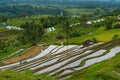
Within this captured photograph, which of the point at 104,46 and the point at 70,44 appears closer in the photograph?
the point at 104,46

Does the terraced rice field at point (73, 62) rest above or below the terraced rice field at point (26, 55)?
above

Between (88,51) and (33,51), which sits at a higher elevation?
(88,51)

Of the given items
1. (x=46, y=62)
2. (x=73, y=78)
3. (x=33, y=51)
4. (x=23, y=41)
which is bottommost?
(x=23, y=41)

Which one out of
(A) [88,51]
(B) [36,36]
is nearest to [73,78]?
(A) [88,51]

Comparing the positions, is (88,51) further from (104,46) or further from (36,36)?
(36,36)

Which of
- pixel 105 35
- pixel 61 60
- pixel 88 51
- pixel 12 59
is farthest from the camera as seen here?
pixel 105 35

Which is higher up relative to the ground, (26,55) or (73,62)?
(73,62)

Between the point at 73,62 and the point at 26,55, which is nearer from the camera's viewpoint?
the point at 73,62

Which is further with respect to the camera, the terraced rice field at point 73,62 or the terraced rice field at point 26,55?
the terraced rice field at point 26,55

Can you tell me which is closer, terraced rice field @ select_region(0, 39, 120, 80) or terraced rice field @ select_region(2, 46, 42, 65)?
terraced rice field @ select_region(0, 39, 120, 80)

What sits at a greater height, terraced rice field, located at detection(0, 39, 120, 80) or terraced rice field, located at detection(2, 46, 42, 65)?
terraced rice field, located at detection(0, 39, 120, 80)

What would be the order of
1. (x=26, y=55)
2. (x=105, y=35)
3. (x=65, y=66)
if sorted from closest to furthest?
(x=65, y=66)
(x=26, y=55)
(x=105, y=35)
